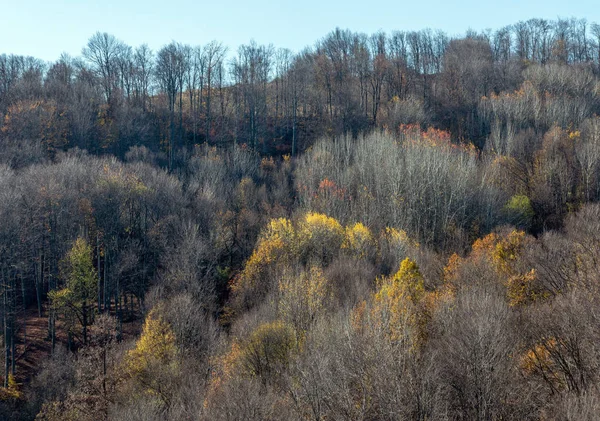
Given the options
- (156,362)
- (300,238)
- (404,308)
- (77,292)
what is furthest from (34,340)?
(404,308)

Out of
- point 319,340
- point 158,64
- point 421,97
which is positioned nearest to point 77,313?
point 319,340

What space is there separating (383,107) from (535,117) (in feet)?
59.3

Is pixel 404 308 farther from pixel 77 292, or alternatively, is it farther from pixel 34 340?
pixel 34 340

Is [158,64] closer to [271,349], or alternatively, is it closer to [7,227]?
[7,227]

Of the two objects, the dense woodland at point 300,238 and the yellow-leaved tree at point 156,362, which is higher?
the dense woodland at point 300,238

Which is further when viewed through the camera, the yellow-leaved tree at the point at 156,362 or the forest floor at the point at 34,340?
the forest floor at the point at 34,340

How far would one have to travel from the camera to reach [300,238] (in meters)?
33.0

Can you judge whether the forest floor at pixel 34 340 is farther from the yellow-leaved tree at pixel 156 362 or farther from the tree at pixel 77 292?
the yellow-leaved tree at pixel 156 362

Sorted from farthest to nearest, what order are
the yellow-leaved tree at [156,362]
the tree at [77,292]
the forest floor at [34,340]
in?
the tree at [77,292]
the forest floor at [34,340]
the yellow-leaved tree at [156,362]

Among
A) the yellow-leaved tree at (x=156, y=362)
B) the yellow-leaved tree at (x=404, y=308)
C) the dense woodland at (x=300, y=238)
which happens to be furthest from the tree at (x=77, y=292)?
the yellow-leaved tree at (x=404, y=308)

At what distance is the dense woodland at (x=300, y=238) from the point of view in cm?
1450

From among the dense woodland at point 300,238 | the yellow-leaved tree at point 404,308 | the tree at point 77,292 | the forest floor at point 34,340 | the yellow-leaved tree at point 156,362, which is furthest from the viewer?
the tree at point 77,292

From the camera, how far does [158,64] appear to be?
57062 mm

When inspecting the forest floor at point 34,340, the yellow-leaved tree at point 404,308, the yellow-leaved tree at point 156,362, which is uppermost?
the yellow-leaved tree at point 404,308
